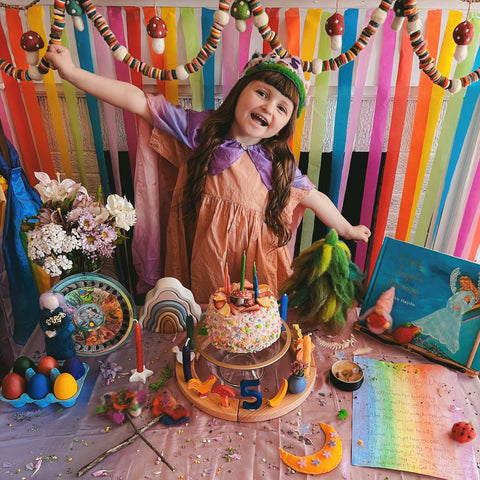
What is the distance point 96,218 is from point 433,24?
1.08m

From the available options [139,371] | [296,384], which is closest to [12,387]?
[139,371]

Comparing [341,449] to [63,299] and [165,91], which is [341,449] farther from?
[165,91]

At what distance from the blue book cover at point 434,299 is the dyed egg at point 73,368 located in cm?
77

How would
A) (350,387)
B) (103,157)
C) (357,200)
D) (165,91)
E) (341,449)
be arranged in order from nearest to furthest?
(341,449) → (350,387) → (165,91) → (103,157) → (357,200)

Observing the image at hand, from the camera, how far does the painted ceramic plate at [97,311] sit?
104cm

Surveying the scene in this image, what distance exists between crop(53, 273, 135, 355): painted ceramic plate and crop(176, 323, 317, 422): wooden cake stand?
0.60ft

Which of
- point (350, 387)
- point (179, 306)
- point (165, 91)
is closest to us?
point (350, 387)

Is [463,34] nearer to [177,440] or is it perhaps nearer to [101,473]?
[177,440]

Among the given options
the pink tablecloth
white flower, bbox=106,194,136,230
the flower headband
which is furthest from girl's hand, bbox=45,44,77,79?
the pink tablecloth

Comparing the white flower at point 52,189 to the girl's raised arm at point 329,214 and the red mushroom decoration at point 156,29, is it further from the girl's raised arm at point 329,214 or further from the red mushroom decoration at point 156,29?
the girl's raised arm at point 329,214

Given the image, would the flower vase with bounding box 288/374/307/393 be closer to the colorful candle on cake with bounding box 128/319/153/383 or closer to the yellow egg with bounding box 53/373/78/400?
the colorful candle on cake with bounding box 128/319/153/383

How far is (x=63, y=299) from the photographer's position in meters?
1.01

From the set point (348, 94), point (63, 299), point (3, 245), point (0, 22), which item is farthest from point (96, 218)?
point (348, 94)

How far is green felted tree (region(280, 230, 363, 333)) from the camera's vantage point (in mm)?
1062
